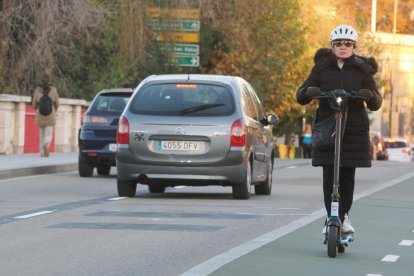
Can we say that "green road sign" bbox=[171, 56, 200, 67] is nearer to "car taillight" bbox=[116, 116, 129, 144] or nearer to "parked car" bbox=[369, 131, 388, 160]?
"parked car" bbox=[369, 131, 388, 160]

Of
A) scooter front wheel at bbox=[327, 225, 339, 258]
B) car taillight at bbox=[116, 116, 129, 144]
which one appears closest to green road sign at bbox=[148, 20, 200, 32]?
car taillight at bbox=[116, 116, 129, 144]

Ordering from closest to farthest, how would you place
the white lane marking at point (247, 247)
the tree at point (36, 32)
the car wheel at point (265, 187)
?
the white lane marking at point (247, 247)
the car wheel at point (265, 187)
the tree at point (36, 32)

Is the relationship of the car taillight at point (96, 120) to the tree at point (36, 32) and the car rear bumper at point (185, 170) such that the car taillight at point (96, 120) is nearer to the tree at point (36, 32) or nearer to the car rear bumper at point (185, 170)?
the car rear bumper at point (185, 170)

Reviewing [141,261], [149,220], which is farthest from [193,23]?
[141,261]

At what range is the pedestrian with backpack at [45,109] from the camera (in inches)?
1364

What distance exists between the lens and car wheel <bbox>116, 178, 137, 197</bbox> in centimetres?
2033

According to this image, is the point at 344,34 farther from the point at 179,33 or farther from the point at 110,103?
the point at 179,33

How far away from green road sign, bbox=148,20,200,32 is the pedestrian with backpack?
10781 mm

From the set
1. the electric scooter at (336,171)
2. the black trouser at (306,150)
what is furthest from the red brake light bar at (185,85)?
the black trouser at (306,150)

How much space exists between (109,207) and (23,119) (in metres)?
19.5

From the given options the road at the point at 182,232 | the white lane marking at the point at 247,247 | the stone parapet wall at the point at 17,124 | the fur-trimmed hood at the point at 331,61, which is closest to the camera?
the white lane marking at the point at 247,247

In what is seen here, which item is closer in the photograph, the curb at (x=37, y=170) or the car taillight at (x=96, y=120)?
the curb at (x=37, y=170)

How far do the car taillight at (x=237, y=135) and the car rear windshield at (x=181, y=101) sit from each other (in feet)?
0.81

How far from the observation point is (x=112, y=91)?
27.5 meters
